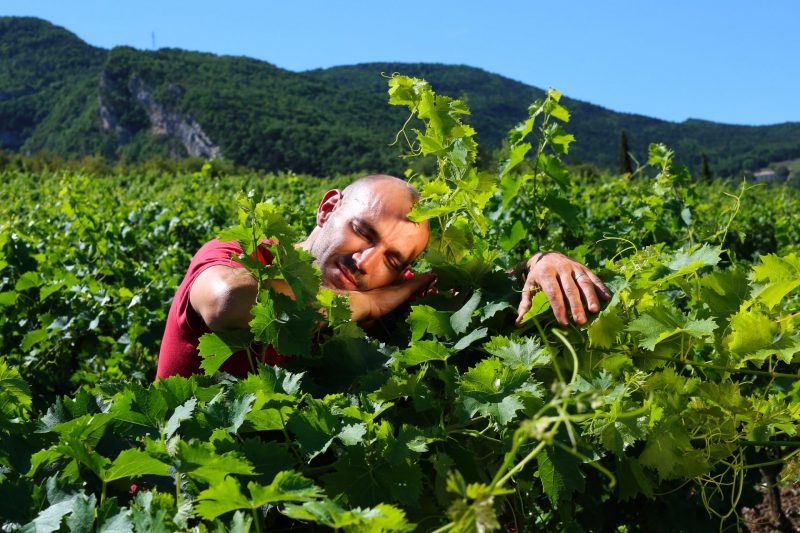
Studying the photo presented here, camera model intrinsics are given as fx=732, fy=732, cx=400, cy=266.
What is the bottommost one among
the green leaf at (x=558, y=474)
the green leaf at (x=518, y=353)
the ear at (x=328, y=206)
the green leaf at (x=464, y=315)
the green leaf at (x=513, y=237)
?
the green leaf at (x=558, y=474)

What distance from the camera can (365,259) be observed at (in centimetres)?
183

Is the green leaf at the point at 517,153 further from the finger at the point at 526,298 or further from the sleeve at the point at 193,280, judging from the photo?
the sleeve at the point at 193,280

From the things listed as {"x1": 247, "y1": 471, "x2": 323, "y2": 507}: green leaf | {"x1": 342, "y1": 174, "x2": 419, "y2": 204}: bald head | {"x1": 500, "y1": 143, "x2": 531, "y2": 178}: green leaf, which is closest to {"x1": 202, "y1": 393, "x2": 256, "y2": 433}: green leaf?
{"x1": 247, "y1": 471, "x2": 323, "y2": 507}: green leaf

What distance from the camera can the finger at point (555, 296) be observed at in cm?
144

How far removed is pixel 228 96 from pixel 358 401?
90.8 m

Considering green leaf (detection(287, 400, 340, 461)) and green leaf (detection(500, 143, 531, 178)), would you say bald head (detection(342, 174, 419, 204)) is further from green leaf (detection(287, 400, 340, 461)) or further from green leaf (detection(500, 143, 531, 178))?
green leaf (detection(287, 400, 340, 461))

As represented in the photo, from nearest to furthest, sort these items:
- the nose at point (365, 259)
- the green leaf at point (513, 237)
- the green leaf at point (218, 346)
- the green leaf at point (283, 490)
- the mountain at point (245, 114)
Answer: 1. the green leaf at point (283, 490)
2. the green leaf at point (218, 346)
3. the nose at point (365, 259)
4. the green leaf at point (513, 237)
5. the mountain at point (245, 114)

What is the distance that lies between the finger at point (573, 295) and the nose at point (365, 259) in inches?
20.4

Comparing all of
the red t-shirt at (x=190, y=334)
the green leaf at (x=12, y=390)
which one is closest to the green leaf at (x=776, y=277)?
the red t-shirt at (x=190, y=334)

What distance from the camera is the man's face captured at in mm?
1852

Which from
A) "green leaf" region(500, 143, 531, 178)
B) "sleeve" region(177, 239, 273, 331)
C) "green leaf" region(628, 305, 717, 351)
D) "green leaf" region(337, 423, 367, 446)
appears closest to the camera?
"green leaf" region(337, 423, 367, 446)

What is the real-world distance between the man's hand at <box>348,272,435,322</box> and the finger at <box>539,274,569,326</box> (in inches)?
18.2

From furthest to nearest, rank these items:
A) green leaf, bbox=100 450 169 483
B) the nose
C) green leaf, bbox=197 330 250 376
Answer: the nose
green leaf, bbox=197 330 250 376
green leaf, bbox=100 450 169 483

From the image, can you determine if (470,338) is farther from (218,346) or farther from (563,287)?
(218,346)
